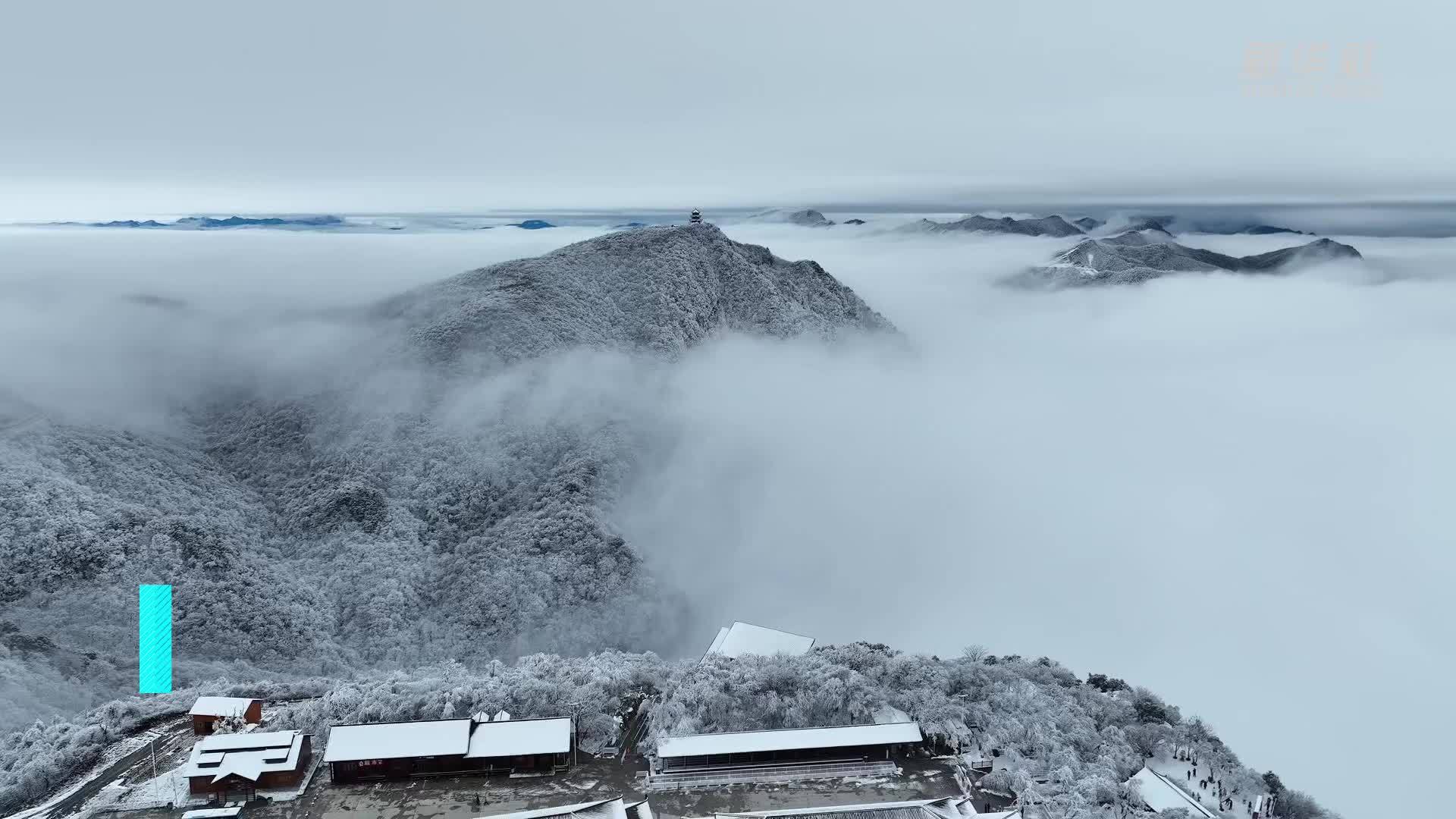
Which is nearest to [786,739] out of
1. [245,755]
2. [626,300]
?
[245,755]

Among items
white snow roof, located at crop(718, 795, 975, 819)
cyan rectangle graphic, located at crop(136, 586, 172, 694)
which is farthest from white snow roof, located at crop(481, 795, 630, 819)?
cyan rectangle graphic, located at crop(136, 586, 172, 694)

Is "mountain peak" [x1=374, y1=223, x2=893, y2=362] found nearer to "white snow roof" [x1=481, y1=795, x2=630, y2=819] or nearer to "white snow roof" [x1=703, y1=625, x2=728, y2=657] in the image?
"white snow roof" [x1=703, y1=625, x2=728, y2=657]

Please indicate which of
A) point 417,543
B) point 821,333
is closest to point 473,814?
point 417,543

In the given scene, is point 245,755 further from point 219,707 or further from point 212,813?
point 219,707

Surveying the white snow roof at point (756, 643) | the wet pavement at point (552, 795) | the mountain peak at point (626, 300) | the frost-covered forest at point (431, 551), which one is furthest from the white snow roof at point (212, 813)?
the mountain peak at point (626, 300)

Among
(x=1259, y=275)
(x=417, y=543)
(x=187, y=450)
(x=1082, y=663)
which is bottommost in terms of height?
(x=1082, y=663)

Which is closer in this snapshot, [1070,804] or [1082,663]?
[1070,804]

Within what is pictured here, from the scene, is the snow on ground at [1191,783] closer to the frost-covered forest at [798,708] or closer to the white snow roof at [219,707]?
the frost-covered forest at [798,708]

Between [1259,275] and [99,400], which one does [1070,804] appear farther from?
[1259,275]
